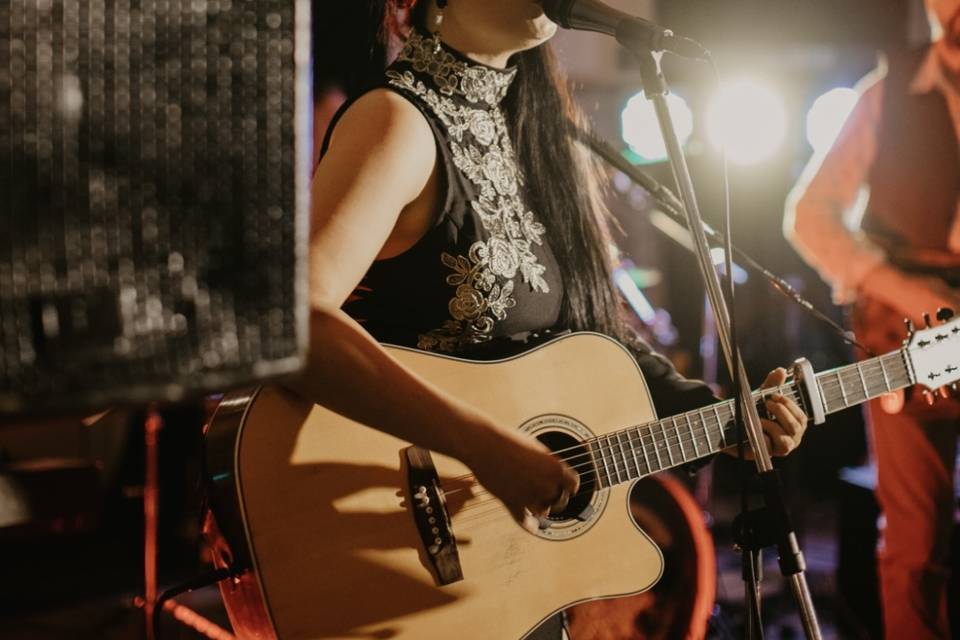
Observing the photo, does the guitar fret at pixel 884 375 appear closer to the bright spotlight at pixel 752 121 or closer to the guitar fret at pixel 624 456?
the guitar fret at pixel 624 456

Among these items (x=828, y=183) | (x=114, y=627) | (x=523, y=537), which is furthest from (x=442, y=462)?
(x=114, y=627)

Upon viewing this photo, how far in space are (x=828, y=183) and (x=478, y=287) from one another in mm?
2059

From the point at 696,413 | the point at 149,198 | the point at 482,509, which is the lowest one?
the point at 482,509

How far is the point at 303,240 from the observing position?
1.93ft

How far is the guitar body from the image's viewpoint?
1.25 metres

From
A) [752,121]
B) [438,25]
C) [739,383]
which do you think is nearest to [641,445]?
[739,383]

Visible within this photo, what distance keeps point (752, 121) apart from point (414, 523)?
13.7 feet

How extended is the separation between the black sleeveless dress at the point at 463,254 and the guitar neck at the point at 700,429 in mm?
283

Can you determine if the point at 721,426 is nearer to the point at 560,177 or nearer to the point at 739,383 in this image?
the point at 739,383

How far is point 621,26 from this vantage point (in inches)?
54.2

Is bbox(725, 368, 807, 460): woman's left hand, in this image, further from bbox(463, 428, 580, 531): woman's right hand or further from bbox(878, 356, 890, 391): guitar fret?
bbox(463, 428, 580, 531): woman's right hand

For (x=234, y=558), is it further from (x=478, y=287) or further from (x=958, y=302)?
(x=958, y=302)

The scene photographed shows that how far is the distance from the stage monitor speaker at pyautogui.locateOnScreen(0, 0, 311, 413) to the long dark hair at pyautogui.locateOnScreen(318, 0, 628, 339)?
1260 millimetres

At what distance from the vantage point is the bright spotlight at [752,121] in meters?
4.72
